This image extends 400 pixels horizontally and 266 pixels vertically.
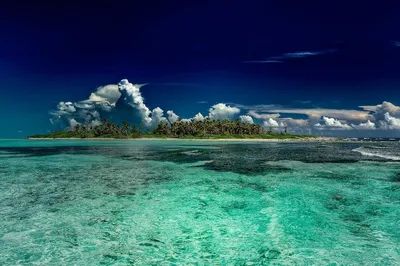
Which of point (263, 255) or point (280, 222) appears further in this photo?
point (280, 222)

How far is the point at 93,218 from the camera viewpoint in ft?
52.0

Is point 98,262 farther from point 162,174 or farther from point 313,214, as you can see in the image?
point 162,174

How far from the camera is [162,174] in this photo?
3334 cm

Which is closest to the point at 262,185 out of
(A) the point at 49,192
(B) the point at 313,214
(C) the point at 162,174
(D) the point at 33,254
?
(B) the point at 313,214

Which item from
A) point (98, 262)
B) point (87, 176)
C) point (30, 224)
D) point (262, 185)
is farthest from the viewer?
point (87, 176)

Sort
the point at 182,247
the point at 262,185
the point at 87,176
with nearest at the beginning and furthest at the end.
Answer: the point at 182,247 → the point at 262,185 → the point at 87,176

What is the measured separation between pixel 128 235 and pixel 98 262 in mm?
2830

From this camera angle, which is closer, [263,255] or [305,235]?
[263,255]

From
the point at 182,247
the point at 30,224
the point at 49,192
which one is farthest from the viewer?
the point at 49,192

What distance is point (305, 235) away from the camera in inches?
523

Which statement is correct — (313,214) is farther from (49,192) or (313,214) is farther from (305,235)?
(49,192)

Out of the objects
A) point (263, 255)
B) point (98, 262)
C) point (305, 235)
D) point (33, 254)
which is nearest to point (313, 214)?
point (305, 235)

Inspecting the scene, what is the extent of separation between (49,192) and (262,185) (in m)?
17.4

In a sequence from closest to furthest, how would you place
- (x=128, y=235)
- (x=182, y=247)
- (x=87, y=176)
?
(x=182, y=247), (x=128, y=235), (x=87, y=176)
